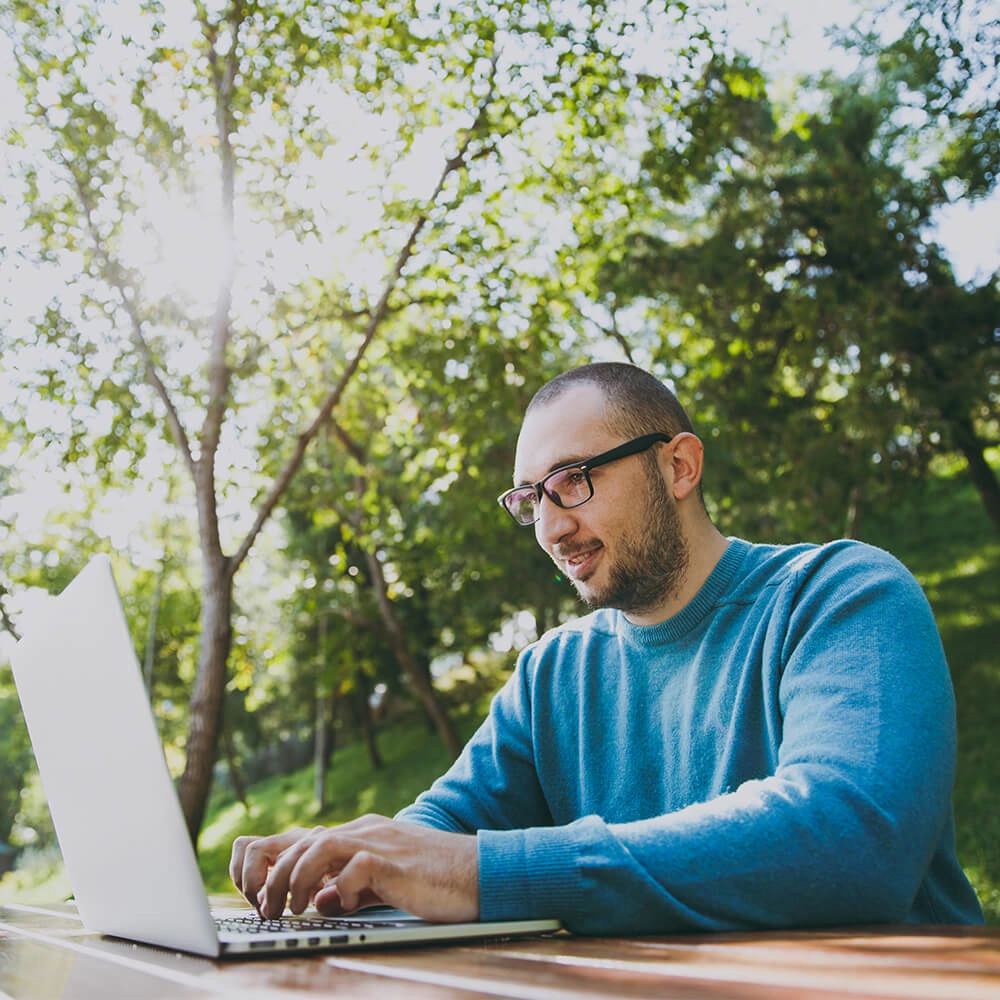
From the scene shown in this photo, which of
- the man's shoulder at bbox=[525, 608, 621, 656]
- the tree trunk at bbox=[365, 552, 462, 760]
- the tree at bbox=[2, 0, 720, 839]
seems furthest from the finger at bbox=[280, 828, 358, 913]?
the tree trunk at bbox=[365, 552, 462, 760]

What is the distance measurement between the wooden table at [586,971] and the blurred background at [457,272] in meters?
5.45

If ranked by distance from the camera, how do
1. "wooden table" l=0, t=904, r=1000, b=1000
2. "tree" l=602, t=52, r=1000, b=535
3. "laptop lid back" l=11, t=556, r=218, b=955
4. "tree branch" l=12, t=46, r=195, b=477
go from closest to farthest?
"wooden table" l=0, t=904, r=1000, b=1000 < "laptop lid back" l=11, t=556, r=218, b=955 < "tree branch" l=12, t=46, r=195, b=477 < "tree" l=602, t=52, r=1000, b=535

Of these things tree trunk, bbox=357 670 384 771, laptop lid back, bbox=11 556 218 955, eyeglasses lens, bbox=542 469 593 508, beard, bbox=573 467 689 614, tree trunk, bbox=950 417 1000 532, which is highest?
tree trunk, bbox=950 417 1000 532

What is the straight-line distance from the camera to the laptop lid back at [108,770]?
105cm

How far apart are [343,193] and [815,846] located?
6.24 metres

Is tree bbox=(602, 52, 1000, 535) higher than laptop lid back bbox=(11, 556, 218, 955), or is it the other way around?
tree bbox=(602, 52, 1000, 535)

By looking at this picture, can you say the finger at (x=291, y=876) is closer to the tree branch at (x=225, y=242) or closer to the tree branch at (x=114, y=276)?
the tree branch at (x=225, y=242)

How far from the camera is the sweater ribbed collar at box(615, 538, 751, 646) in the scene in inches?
72.9

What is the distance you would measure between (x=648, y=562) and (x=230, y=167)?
5228 millimetres

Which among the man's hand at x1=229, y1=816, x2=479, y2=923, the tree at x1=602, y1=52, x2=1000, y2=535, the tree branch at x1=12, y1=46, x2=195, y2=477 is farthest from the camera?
the tree at x1=602, y1=52, x2=1000, y2=535

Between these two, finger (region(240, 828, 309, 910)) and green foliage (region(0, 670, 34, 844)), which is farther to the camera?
green foliage (region(0, 670, 34, 844))

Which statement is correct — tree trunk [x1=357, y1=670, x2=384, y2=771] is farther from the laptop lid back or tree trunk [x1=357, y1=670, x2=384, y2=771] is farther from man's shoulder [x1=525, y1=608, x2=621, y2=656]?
the laptop lid back

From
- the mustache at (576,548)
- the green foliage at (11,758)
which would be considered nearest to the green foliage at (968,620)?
the mustache at (576,548)

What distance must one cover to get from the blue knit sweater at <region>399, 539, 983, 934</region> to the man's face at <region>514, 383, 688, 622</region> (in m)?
0.09
